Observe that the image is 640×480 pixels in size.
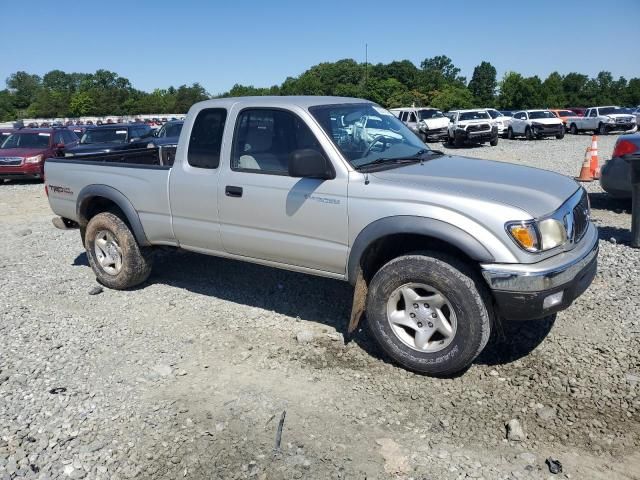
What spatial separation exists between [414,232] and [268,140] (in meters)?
1.62

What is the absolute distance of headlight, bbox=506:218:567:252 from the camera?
3424 mm

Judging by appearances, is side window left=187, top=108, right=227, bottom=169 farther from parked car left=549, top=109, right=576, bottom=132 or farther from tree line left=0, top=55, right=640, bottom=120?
tree line left=0, top=55, right=640, bottom=120

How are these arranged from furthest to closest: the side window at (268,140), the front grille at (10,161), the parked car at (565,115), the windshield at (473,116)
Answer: the parked car at (565,115), the windshield at (473,116), the front grille at (10,161), the side window at (268,140)

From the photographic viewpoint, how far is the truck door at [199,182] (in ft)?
15.8

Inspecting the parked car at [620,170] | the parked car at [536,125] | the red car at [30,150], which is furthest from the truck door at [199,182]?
the parked car at [536,125]

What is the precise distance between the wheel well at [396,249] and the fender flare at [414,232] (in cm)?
6

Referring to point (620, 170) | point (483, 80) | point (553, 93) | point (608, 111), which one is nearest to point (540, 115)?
point (608, 111)

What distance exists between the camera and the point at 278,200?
4.38m

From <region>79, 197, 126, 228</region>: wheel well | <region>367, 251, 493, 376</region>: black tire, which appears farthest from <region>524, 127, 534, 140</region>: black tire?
<region>367, 251, 493, 376</region>: black tire

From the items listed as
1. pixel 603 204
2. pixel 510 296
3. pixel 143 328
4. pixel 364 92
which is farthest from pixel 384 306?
pixel 364 92

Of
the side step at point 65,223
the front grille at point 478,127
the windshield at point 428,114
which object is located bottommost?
the front grille at point 478,127

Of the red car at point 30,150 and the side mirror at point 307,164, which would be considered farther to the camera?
the red car at point 30,150

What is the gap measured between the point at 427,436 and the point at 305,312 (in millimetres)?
2114

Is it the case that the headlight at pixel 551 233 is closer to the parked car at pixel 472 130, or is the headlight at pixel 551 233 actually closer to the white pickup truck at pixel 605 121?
the parked car at pixel 472 130
